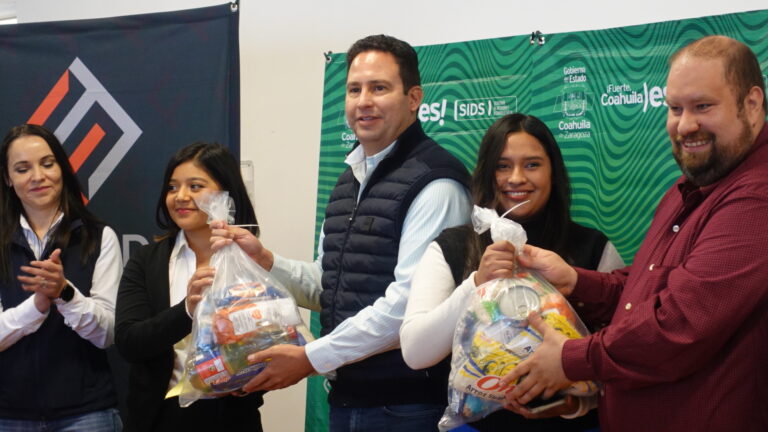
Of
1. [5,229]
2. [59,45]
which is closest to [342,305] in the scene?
[5,229]

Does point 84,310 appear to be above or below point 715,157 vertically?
below

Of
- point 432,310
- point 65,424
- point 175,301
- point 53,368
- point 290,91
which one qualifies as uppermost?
point 290,91

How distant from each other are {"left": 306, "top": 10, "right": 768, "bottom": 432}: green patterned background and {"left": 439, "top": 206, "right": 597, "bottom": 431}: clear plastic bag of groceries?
937 millimetres

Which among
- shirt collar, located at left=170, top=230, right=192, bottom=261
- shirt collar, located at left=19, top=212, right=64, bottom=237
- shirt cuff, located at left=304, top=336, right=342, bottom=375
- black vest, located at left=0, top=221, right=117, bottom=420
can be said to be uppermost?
shirt collar, located at left=19, top=212, right=64, bottom=237

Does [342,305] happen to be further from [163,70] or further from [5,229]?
[163,70]

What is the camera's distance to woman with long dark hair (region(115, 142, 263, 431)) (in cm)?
258

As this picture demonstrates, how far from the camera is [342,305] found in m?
2.48

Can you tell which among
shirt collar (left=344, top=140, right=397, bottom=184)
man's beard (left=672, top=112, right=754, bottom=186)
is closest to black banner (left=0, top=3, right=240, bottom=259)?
shirt collar (left=344, top=140, right=397, bottom=184)

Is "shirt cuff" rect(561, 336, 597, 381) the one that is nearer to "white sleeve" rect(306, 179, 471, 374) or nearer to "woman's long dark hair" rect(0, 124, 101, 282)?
"white sleeve" rect(306, 179, 471, 374)

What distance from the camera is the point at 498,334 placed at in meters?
1.91

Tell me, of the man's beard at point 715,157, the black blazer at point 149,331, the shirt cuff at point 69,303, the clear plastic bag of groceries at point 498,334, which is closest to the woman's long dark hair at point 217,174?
the black blazer at point 149,331

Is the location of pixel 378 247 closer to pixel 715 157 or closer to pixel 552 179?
pixel 552 179

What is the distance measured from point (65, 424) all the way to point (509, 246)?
5.99ft

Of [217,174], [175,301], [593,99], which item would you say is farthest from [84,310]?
[593,99]
